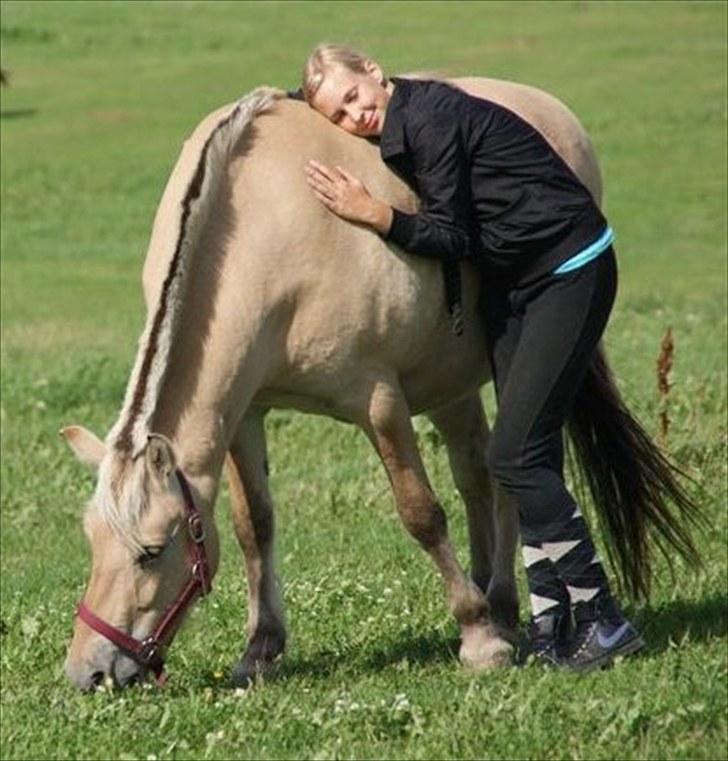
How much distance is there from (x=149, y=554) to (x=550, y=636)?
1.47 metres

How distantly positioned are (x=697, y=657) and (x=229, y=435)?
5.70 ft

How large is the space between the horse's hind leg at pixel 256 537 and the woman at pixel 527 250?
3.15ft

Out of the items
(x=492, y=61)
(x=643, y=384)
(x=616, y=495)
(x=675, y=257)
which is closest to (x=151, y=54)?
(x=492, y=61)

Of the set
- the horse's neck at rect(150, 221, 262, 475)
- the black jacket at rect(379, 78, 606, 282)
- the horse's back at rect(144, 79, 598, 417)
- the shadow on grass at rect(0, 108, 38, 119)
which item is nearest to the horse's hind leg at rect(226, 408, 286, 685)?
the horse's back at rect(144, 79, 598, 417)

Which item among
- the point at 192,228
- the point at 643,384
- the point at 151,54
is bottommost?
the point at 151,54

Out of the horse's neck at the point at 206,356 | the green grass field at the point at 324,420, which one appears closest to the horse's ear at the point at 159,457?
the horse's neck at the point at 206,356

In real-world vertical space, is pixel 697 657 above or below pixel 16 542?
above

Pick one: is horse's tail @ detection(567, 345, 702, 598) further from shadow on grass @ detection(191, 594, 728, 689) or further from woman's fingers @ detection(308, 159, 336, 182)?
woman's fingers @ detection(308, 159, 336, 182)

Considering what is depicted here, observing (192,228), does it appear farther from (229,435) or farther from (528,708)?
(528,708)

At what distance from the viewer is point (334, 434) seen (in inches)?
574

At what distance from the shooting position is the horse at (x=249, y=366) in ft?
23.3

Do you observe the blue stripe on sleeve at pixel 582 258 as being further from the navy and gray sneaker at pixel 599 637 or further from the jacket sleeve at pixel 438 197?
the navy and gray sneaker at pixel 599 637

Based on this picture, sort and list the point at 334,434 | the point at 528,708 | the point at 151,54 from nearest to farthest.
Answer: the point at 528,708, the point at 334,434, the point at 151,54

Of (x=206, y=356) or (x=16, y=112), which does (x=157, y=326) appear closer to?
(x=206, y=356)
